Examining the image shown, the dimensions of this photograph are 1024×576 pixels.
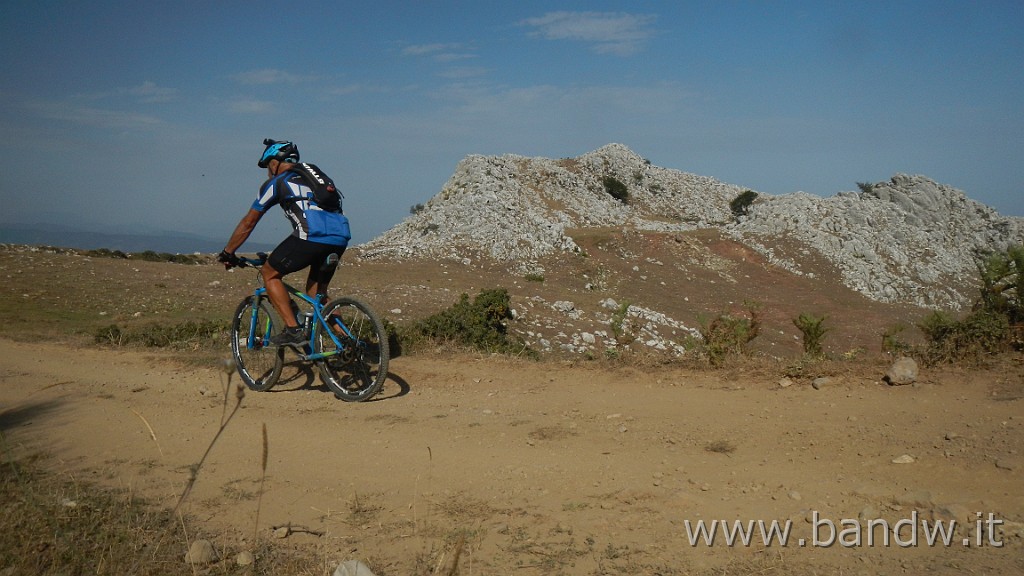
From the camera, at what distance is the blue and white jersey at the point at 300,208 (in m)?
5.68

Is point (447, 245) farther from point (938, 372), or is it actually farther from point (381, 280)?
point (938, 372)

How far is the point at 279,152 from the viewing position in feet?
20.1

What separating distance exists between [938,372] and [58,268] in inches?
782

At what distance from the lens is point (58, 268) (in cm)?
1792

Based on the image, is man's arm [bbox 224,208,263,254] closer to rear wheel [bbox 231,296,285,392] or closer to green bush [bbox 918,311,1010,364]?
rear wheel [bbox 231,296,285,392]

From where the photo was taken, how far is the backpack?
5688mm

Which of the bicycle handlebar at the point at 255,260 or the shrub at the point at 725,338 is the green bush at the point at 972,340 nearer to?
the shrub at the point at 725,338

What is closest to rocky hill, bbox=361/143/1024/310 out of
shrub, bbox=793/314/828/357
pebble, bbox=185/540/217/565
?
shrub, bbox=793/314/828/357

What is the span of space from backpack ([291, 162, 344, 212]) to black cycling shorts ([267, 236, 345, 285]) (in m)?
0.33

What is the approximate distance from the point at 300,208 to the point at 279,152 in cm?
78

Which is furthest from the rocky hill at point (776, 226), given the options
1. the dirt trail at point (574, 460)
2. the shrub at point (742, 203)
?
the dirt trail at point (574, 460)

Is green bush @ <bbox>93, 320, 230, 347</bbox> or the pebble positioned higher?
green bush @ <bbox>93, 320, 230, 347</bbox>

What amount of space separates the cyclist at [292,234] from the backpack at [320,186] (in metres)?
0.03

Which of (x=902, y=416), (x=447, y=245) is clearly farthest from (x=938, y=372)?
(x=447, y=245)
